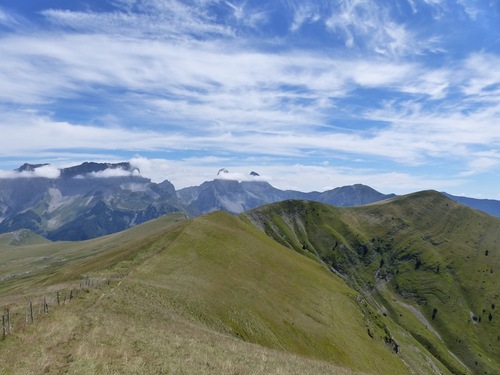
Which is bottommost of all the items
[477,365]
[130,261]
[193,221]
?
[477,365]

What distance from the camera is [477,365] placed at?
16675 centimetres

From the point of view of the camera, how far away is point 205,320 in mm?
51156

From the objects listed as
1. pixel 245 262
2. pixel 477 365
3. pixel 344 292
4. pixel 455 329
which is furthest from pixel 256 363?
pixel 455 329

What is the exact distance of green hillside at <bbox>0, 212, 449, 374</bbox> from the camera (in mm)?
26734

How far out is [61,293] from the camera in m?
46.6

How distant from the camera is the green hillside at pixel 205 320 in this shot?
26.7 metres

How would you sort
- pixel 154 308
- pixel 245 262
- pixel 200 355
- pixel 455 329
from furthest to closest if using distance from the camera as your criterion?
pixel 455 329 → pixel 245 262 → pixel 154 308 → pixel 200 355

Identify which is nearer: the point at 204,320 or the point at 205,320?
the point at 204,320

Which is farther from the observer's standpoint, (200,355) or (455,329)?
(455,329)

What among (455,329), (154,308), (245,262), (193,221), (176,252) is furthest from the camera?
(455,329)

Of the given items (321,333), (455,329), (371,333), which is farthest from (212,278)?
(455,329)

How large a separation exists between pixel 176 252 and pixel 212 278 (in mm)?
13441

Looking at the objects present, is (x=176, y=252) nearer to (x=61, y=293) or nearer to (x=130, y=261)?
(x=130, y=261)

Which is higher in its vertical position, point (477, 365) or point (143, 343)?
point (143, 343)
